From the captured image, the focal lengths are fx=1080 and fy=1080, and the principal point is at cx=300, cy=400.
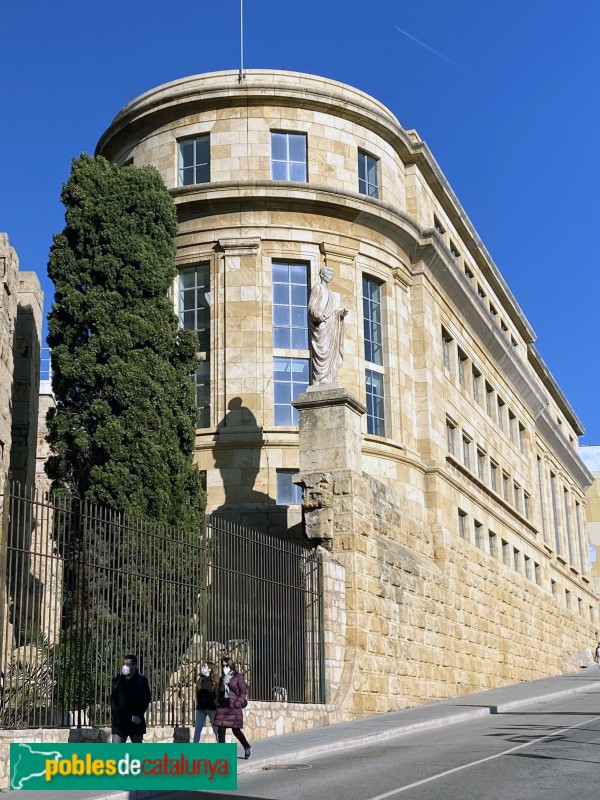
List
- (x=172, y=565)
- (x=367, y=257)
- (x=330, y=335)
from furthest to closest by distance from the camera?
(x=367, y=257) → (x=330, y=335) → (x=172, y=565)

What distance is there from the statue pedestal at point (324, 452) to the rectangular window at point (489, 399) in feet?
58.8

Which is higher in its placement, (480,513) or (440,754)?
(480,513)

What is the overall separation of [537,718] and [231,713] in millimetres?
7797

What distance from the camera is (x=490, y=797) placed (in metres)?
10.0

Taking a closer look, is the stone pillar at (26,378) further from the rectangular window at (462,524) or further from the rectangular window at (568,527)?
the rectangular window at (568,527)

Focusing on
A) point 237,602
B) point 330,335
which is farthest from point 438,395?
point 237,602

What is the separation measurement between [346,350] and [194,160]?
6.42 metres

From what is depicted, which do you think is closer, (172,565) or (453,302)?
(172,565)

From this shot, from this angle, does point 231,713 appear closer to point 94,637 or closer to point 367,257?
point 94,637

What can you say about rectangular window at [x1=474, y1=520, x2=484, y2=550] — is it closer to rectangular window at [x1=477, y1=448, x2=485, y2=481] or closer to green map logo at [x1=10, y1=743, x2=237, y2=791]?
rectangular window at [x1=477, y1=448, x2=485, y2=481]

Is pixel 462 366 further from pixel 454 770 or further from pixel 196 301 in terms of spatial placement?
pixel 454 770

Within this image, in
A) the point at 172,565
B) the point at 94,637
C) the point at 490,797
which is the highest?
the point at 172,565

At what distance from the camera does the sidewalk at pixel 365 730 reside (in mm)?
11051

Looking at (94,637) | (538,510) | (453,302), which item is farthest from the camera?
(538,510)
